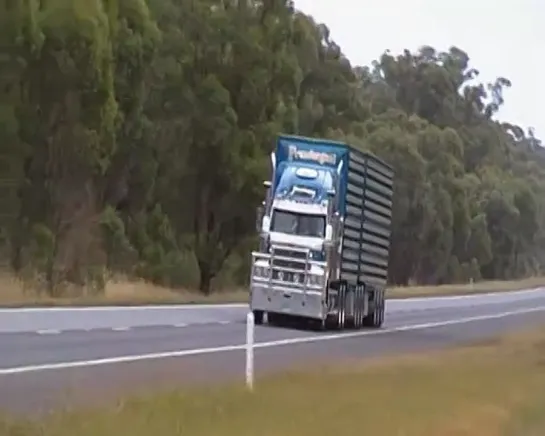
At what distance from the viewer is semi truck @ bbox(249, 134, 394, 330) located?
33.8 meters

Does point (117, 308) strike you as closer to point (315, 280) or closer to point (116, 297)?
point (315, 280)

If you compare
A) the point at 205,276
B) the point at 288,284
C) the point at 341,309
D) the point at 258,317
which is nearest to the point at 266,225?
the point at 288,284

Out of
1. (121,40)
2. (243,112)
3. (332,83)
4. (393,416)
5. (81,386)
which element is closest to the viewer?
(393,416)

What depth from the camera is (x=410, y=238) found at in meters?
85.7

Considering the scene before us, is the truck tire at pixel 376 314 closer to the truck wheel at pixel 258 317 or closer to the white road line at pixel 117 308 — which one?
the white road line at pixel 117 308

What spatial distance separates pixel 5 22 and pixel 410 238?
156 ft

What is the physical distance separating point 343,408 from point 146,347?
1091 centimetres

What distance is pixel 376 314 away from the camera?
4256cm

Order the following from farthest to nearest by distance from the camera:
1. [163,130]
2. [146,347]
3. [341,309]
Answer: [163,130], [341,309], [146,347]

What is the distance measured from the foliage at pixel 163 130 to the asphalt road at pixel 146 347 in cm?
675

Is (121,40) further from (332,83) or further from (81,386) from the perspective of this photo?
(81,386)

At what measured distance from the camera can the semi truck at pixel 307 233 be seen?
111 feet

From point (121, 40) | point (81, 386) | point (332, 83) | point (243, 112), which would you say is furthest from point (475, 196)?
point (81, 386)

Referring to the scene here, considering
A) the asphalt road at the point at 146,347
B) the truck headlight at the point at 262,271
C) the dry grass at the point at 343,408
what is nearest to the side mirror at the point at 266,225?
the truck headlight at the point at 262,271
